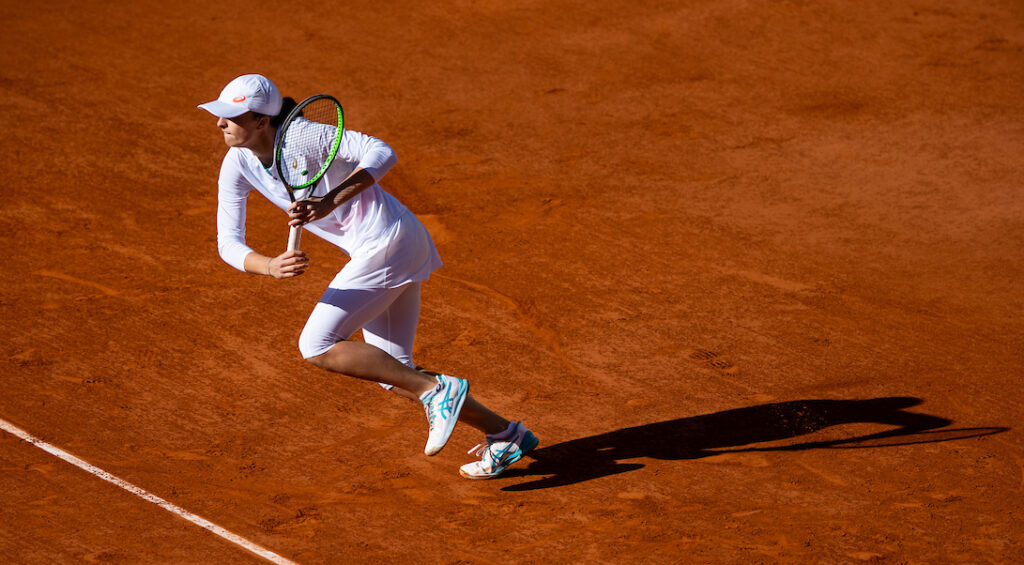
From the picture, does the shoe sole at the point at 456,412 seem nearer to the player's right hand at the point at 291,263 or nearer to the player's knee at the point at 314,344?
the player's knee at the point at 314,344

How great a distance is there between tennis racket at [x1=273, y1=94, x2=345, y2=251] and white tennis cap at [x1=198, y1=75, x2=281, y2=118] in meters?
0.12

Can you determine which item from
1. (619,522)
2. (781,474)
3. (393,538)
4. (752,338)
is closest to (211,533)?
(393,538)

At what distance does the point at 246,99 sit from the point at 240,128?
145mm

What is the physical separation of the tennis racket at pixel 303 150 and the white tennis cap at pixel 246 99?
118 millimetres

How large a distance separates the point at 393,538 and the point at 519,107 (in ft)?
20.2

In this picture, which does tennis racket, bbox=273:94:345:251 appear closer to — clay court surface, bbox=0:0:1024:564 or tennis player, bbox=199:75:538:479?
tennis player, bbox=199:75:538:479

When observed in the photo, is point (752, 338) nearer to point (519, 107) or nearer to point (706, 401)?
point (706, 401)

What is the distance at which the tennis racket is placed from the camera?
198 inches

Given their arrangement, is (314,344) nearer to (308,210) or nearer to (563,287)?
(308,210)

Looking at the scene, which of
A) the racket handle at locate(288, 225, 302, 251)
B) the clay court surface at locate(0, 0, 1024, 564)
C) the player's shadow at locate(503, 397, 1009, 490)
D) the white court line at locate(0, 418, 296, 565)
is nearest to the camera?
the racket handle at locate(288, 225, 302, 251)

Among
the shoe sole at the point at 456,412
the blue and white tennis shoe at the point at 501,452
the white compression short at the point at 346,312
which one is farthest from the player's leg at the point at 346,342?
the blue and white tennis shoe at the point at 501,452

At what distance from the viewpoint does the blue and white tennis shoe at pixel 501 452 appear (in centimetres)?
565

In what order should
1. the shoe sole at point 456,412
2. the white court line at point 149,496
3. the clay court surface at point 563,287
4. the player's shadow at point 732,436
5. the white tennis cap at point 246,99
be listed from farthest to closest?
the player's shadow at point 732,436, the clay court surface at point 563,287, the shoe sole at point 456,412, the white court line at point 149,496, the white tennis cap at point 246,99

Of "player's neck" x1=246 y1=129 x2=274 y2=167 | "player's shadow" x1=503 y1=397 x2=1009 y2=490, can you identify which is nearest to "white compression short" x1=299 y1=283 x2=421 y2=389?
"player's neck" x1=246 y1=129 x2=274 y2=167
